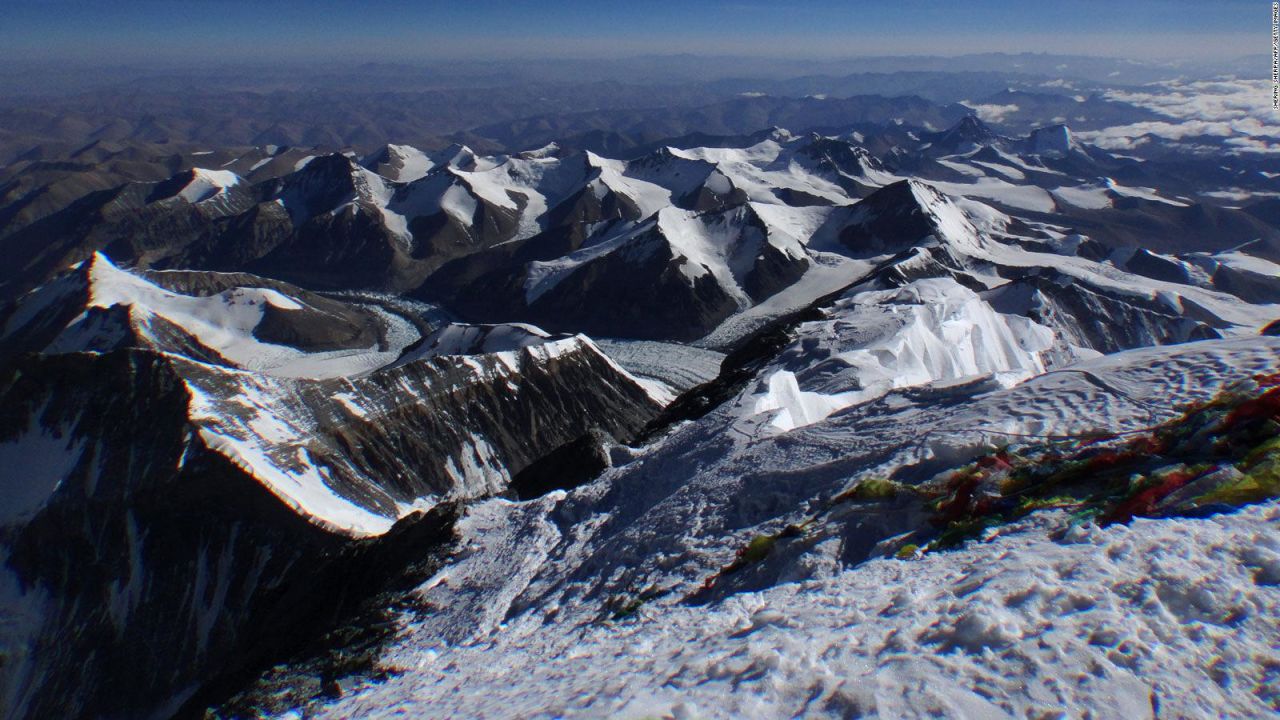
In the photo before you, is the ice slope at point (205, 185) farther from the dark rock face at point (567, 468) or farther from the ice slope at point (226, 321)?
the dark rock face at point (567, 468)

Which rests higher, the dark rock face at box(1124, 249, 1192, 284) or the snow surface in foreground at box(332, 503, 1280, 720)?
the snow surface in foreground at box(332, 503, 1280, 720)

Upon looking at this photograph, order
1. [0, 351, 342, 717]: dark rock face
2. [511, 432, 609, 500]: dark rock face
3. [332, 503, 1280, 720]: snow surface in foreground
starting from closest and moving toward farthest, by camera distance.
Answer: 1. [332, 503, 1280, 720]: snow surface in foreground
2. [511, 432, 609, 500]: dark rock face
3. [0, 351, 342, 717]: dark rock face

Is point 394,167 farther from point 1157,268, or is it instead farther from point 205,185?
point 1157,268

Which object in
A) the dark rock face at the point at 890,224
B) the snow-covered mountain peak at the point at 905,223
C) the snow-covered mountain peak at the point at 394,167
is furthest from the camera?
the snow-covered mountain peak at the point at 394,167

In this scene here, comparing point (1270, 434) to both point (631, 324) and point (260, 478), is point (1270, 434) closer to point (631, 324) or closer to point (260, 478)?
point (260, 478)

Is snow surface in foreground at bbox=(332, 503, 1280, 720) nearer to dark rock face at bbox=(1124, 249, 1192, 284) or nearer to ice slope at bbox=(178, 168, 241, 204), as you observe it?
dark rock face at bbox=(1124, 249, 1192, 284)

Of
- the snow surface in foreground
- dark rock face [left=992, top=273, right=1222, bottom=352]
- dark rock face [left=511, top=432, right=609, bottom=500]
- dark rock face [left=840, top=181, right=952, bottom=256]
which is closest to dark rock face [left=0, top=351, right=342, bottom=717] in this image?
dark rock face [left=511, top=432, right=609, bottom=500]

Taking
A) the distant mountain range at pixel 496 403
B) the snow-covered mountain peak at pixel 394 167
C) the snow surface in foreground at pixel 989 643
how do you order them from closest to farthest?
the snow surface in foreground at pixel 989 643, the distant mountain range at pixel 496 403, the snow-covered mountain peak at pixel 394 167

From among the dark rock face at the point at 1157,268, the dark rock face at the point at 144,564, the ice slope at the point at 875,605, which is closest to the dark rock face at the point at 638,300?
the dark rock face at the point at 144,564

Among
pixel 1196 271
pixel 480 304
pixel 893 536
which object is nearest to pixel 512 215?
pixel 480 304

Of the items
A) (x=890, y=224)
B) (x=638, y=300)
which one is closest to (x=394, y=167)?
(x=638, y=300)
